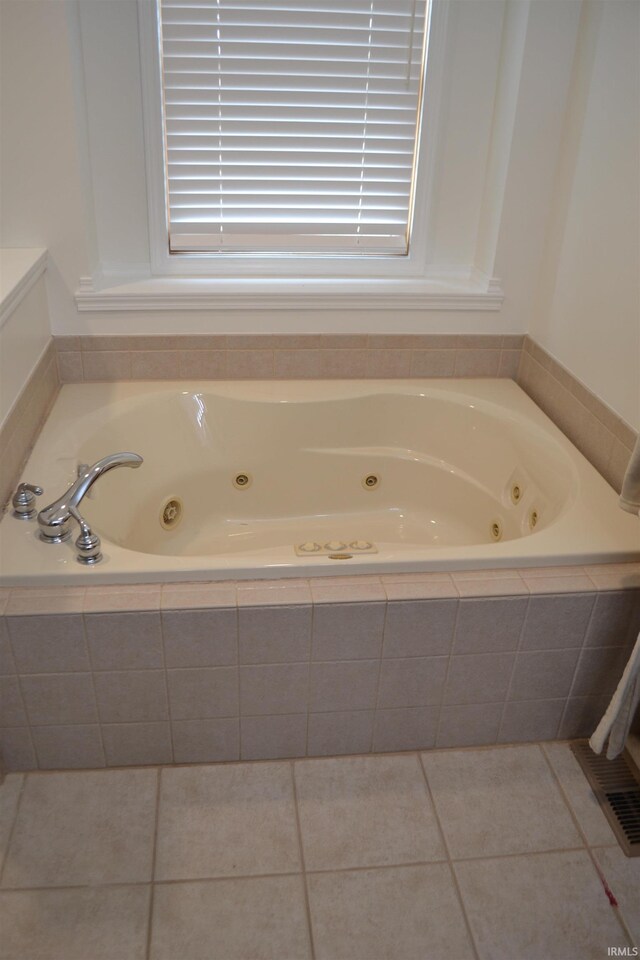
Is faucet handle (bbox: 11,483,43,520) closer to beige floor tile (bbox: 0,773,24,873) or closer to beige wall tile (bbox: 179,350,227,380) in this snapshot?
beige floor tile (bbox: 0,773,24,873)

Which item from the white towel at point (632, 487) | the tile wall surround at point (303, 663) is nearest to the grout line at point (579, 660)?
the tile wall surround at point (303, 663)

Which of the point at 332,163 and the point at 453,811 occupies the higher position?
the point at 332,163

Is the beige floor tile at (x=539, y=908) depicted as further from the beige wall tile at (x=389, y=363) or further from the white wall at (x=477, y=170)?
the beige wall tile at (x=389, y=363)

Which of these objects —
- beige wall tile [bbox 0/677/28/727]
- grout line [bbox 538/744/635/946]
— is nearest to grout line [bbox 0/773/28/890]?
beige wall tile [bbox 0/677/28/727]

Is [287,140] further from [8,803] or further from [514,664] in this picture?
[8,803]

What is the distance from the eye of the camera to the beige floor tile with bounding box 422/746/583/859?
1.66 meters

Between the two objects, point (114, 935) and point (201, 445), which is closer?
point (114, 935)

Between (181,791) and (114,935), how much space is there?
334mm

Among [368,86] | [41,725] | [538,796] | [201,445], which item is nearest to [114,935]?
[41,725]

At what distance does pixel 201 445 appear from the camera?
239cm

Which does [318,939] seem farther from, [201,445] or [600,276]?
[600,276]

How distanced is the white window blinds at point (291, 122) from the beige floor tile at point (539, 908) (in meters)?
1.87

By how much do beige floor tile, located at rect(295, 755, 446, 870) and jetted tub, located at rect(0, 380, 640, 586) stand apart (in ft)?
1.79

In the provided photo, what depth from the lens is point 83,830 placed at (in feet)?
5.38
